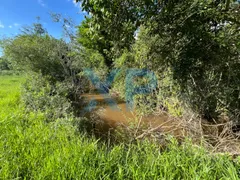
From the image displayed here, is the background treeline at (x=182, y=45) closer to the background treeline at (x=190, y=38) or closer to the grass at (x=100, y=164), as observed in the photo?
the background treeline at (x=190, y=38)

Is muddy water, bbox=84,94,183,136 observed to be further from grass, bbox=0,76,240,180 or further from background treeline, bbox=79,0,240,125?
grass, bbox=0,76,240,180

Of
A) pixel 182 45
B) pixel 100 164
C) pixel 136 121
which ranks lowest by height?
pixel 136 121

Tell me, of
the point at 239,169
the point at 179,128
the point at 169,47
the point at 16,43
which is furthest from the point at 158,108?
the point at 16,43

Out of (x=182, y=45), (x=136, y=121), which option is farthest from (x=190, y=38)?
(x=136, y=121)

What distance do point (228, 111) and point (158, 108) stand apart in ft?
7.10

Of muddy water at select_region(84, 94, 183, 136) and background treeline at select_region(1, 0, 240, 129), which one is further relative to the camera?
muddy water at select_region(84, 94, 183, 136)

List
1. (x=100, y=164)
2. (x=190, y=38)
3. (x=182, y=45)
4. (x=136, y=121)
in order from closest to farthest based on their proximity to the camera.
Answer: (x=100, y=164) < (x=190, y=38) < (x=182, y=45) < (x=136, y=121)


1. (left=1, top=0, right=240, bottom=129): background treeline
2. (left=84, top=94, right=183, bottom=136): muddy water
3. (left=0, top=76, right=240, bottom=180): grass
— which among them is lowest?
(left=84, top=94, right=183, bottom=136): muddy water

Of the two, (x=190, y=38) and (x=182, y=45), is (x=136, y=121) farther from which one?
(x=190, y=38)

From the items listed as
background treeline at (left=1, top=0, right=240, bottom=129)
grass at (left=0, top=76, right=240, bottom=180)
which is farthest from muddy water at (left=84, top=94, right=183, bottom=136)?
grass at (left=0, top=76, right=240, bottom=180)

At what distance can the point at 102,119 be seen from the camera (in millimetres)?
6574

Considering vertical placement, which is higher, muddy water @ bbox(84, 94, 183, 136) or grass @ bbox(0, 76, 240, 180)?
grass @ bbox(0, 76, 240, 180)

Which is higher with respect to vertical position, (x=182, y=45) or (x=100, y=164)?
(x=182, y=45)

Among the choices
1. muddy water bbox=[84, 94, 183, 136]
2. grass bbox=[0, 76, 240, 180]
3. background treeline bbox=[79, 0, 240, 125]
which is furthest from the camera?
muddy water bbox=[84, 94, 183, 136]
